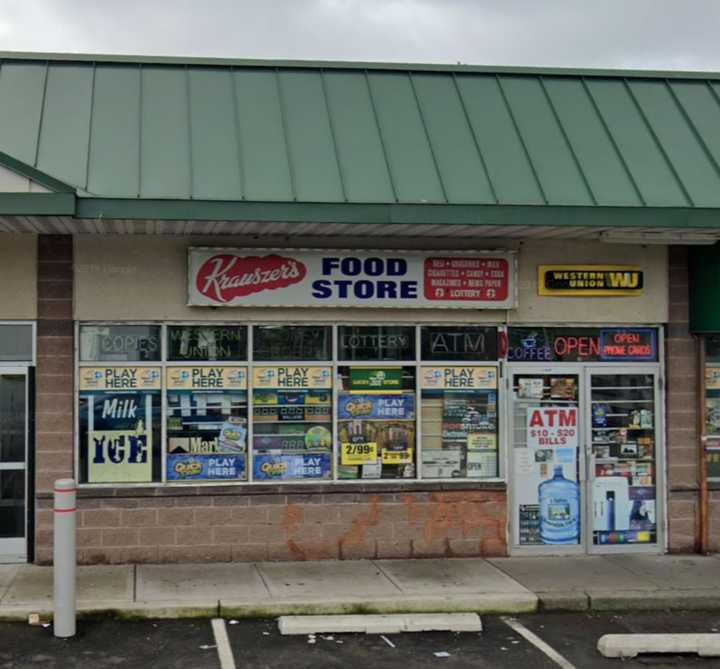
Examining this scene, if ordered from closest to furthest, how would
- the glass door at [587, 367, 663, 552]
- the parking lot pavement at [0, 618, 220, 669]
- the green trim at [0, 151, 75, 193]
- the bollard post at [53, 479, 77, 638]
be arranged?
1. the parking lot pavement at [0, 618, 220, 669]
2. the bollard post at [53, 479, 77, 638]
3. the green trim at [0, 151, 75, 193]
4. the glass door at [587, 367, 663, 552]

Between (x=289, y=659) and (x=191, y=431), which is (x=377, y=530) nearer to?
(x=191, y=431)

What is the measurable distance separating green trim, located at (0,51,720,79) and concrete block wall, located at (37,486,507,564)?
4.88 m

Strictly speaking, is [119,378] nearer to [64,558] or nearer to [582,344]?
[64,558]

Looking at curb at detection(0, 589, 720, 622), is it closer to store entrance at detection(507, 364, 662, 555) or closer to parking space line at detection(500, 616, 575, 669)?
parking space line at detection(500, 616, 575, 669)

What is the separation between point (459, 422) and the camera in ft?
35.4

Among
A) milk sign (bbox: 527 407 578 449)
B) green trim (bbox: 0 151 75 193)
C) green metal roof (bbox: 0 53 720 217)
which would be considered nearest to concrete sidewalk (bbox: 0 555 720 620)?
milk sign (bbox: 527 407 578 449)

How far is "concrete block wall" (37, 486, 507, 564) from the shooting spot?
32.8 ft

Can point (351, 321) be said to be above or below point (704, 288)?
below

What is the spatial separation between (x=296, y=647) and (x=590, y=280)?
17.4ft

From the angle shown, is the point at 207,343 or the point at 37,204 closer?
the point at 37,204

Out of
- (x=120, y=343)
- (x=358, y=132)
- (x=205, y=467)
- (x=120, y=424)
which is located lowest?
(x=205, y=467)

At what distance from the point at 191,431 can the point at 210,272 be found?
1.69 metres

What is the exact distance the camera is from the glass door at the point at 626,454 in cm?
1094

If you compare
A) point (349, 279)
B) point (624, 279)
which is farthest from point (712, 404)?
point (349, 279)
